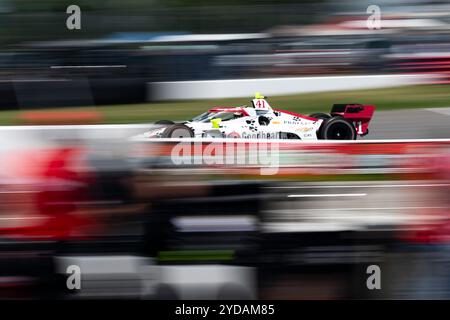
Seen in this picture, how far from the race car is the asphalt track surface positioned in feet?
0.13

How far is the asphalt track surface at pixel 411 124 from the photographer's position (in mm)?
3146

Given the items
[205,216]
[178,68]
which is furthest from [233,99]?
[205,216]

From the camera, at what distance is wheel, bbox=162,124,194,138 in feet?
10.3

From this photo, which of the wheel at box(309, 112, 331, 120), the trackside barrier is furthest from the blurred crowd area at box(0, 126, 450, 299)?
the wheel at box(309, 112, 331, 120)

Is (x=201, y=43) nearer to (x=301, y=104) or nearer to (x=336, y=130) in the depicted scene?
(x=301, y=104)

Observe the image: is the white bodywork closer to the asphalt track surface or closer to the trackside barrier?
the trackside barrier

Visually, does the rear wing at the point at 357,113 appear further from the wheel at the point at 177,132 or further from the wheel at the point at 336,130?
the wheel at the point at 177,132

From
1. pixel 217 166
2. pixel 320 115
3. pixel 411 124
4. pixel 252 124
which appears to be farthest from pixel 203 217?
pixel 411 124

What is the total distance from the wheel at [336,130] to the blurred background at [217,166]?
4 cm

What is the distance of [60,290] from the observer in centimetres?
317

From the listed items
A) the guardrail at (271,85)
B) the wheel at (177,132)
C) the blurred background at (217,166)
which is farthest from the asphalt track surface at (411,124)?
the wheel at (177,132)

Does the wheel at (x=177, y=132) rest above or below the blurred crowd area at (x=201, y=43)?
below

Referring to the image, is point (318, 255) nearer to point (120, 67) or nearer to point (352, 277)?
point (352, 277)

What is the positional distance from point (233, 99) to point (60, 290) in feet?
2.94
